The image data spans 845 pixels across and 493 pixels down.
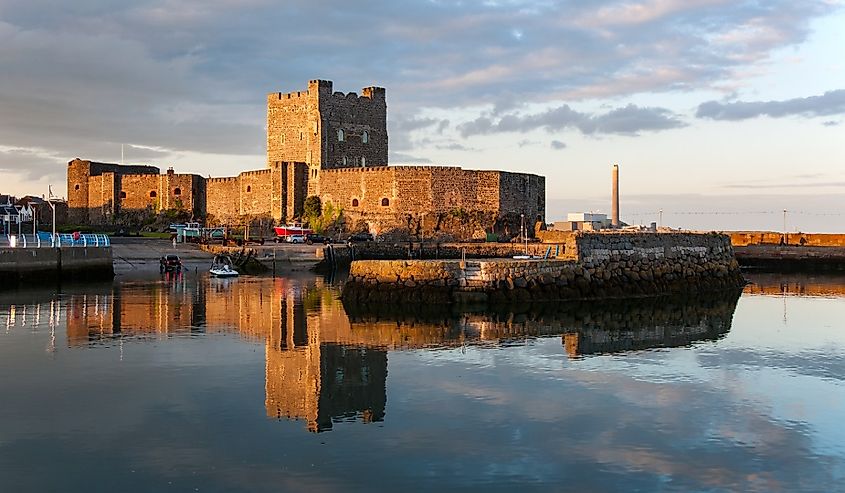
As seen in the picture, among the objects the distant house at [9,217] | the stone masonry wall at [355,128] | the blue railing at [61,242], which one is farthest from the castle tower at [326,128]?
the blue railing at [61,242]

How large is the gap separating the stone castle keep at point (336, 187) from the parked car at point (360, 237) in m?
0.75

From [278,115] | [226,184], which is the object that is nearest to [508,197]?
[278,115]

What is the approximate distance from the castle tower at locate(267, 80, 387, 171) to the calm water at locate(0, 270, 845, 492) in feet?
117

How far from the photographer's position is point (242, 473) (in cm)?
898

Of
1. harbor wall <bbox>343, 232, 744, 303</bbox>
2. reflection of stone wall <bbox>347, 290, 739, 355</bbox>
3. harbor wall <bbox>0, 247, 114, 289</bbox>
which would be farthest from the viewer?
harbor wall <bbox>0, 247, 114, 289</bbox>

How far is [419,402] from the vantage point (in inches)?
479

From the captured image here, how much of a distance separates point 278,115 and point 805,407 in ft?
165

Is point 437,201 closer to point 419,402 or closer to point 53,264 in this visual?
point 53,264

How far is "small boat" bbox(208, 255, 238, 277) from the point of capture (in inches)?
1412

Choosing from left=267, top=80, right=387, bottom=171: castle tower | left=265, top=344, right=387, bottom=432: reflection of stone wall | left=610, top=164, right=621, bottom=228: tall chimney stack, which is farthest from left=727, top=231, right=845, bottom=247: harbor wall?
left=265, top=344, right=387, bottom=432: reflection of stone wall

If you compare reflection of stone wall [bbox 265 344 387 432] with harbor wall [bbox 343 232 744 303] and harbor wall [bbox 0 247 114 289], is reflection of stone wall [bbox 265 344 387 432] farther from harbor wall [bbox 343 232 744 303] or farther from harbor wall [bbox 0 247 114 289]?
harbor wall [bbox 0 247 114 289]

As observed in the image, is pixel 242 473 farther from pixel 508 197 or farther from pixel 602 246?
pixel 508 197

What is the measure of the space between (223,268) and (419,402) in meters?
26.3

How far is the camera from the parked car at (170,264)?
126 ft
